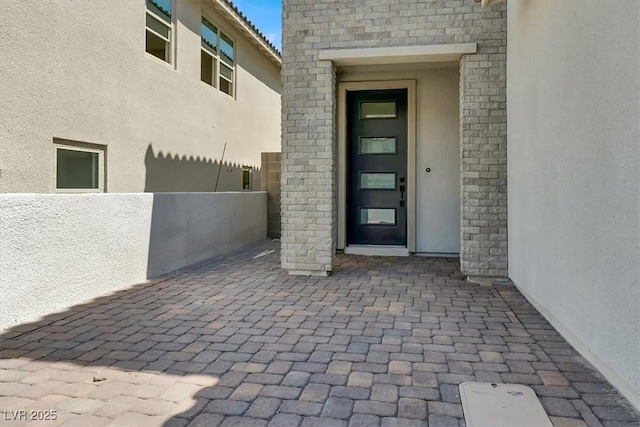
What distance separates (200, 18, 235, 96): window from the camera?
422 inches

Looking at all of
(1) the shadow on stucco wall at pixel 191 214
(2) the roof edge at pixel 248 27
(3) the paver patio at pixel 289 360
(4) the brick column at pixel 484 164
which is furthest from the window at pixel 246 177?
(4) the brick column at pixel 484 164

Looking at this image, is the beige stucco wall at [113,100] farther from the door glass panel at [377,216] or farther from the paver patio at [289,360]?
the door glass panel at [377,216]

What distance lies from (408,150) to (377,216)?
1.38 m

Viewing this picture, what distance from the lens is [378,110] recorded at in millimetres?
8703

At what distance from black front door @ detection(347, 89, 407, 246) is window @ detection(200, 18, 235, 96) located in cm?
417

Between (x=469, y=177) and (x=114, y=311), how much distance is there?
4825 millimetres

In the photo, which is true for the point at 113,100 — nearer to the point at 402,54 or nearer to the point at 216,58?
the point at 216,58

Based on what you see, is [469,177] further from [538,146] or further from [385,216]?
[385,216]

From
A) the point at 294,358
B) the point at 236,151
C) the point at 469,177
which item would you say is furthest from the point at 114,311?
the point at 236,151

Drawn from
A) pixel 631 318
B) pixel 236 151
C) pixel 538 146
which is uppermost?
pixel 236 151

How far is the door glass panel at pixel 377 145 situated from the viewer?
8641 millimetres

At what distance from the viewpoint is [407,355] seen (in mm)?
3668

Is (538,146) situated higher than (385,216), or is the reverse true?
(538,146)

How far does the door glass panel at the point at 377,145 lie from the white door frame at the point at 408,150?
367mm
